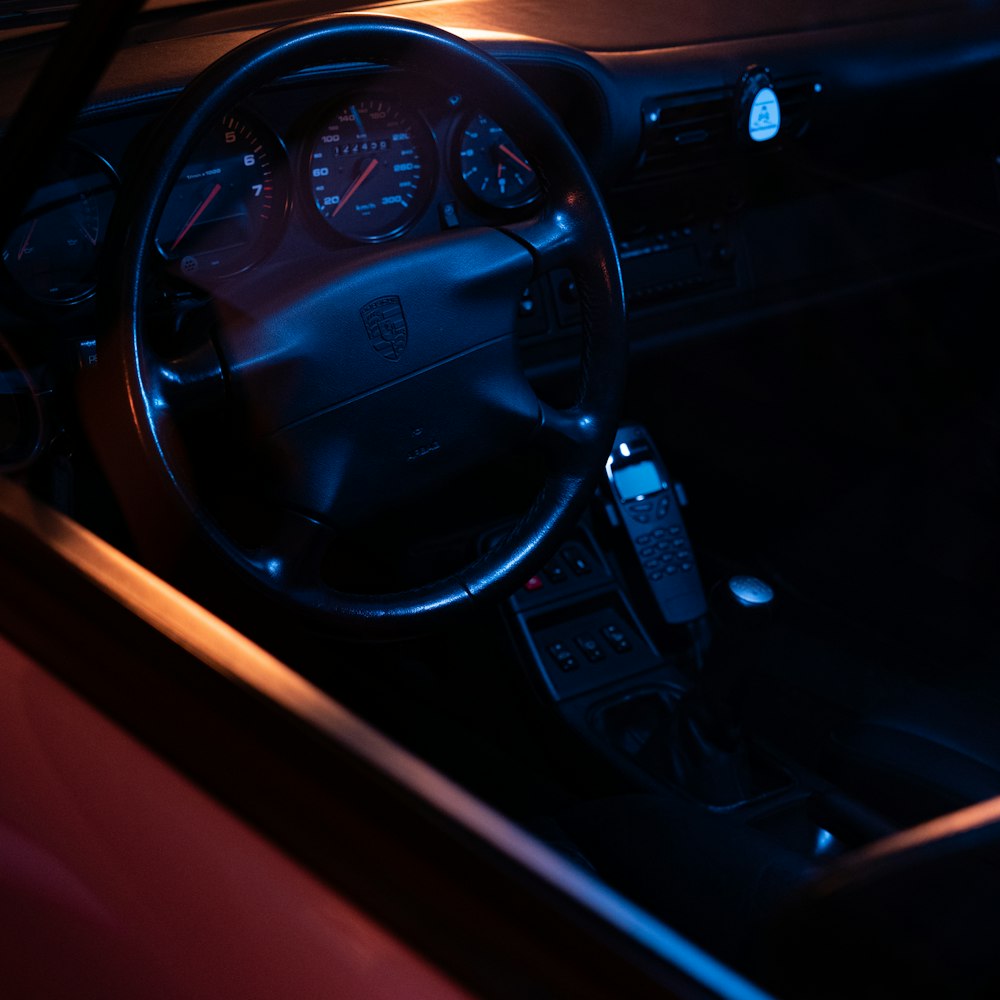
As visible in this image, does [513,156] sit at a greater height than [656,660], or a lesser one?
greater

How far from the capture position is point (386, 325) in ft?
4.69

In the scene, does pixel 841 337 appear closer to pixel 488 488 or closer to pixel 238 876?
pixel 488 488

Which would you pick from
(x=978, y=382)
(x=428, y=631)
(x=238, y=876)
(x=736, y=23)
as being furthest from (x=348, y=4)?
(x=238, y=876)

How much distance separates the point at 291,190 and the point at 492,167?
0.39 meters

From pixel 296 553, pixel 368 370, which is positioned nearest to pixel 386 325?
pixel 368 370

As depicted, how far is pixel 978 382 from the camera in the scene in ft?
9.30

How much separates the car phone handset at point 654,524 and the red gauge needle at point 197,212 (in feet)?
2.88

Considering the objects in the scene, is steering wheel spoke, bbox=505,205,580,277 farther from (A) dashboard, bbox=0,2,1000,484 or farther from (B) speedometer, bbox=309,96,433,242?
(B) speedometer, bbox=309,96,433,242

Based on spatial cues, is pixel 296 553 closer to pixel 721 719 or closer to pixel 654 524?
pixel 721 719

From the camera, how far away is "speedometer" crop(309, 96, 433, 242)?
1.82 m

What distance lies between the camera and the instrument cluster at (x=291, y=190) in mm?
1619

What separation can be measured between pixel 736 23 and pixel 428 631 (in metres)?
1.45

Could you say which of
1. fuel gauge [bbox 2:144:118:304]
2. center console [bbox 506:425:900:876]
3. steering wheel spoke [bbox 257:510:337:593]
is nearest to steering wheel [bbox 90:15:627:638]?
steering wheel spoke [bbox 257:510:337:593]

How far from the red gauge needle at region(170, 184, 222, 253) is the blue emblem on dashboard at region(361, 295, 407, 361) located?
1.43 ft
